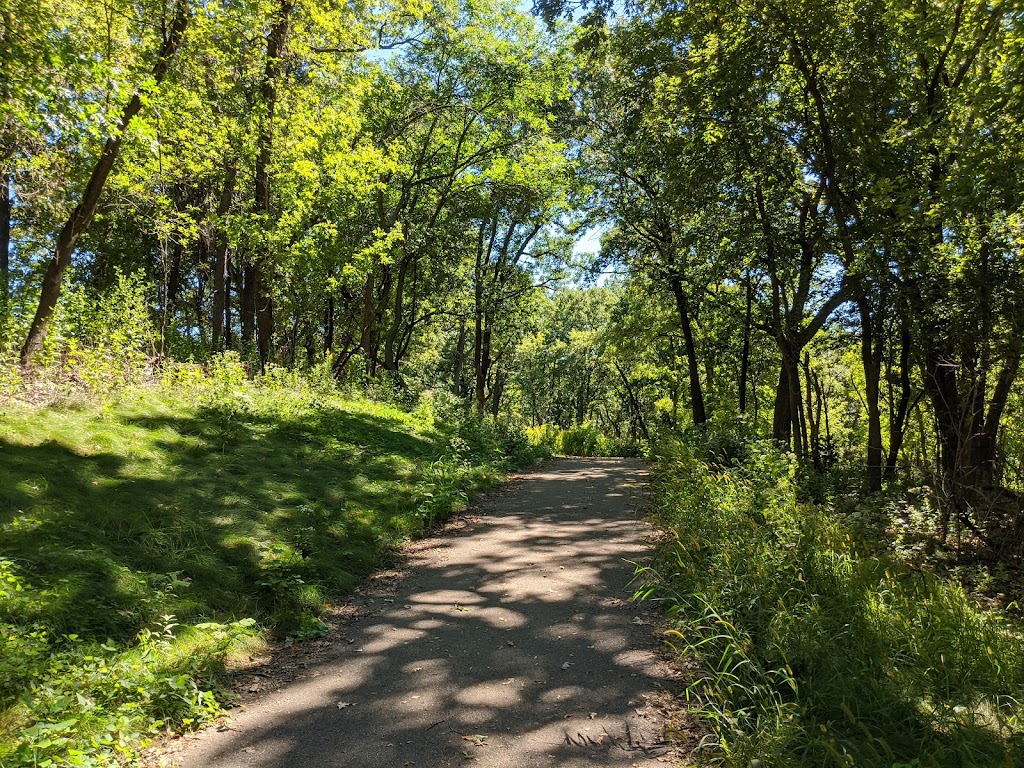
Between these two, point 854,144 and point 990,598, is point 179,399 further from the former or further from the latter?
point 854,144

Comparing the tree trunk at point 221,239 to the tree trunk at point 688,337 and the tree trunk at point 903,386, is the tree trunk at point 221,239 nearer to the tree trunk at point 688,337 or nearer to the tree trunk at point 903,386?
the tree trunk at point 688,337

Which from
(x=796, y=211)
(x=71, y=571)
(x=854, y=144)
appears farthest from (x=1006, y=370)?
(x=71, y=571)

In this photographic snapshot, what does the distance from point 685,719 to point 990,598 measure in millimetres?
5052

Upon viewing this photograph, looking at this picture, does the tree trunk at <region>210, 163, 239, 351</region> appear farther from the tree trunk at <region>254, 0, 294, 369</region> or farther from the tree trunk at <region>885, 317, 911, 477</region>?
the tree trunk at <region>885, 317, 911, 477</region>

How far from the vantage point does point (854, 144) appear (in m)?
9.45

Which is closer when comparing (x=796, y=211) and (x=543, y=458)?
(x=796, y=211)

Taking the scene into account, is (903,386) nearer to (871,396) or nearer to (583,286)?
(871,396)

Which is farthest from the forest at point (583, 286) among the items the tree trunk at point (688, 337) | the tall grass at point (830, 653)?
the tree trunk at point (688, 337)

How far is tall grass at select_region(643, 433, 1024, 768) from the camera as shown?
296 centimetres

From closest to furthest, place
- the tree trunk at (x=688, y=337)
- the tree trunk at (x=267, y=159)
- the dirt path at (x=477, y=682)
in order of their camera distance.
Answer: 1. the dirt path at (x=477, y=682)
2. the tree trunk at (x=267, y=159)
3. the tree trunk at (x=688, y=337)

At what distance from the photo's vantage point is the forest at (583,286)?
3686 mm

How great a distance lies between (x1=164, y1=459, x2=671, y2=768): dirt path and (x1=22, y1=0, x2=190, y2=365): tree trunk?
6.26 metres

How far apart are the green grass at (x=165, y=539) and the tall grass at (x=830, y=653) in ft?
10.5

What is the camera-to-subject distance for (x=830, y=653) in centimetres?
374
